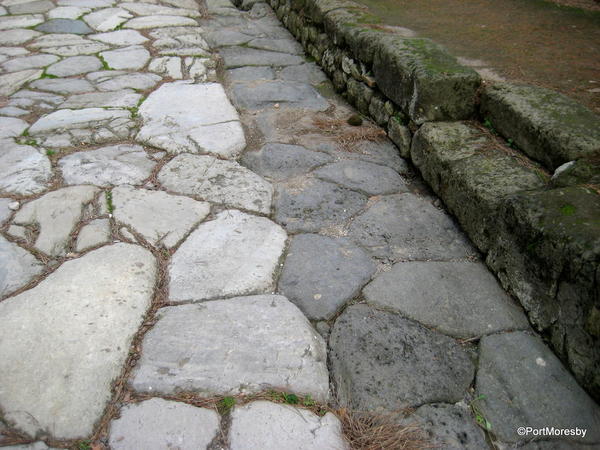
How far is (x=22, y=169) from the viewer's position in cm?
248

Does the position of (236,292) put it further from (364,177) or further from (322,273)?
(364,177)

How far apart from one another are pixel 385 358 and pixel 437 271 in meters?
0.54

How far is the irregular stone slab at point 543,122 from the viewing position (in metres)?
1.90

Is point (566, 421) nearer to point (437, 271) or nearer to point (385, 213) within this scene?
point (437, 271)

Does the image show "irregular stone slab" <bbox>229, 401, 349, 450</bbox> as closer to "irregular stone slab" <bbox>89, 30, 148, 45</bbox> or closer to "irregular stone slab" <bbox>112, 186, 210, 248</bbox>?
"irregular stone slab" <bbox>112, 186, 210, 248</bbox>

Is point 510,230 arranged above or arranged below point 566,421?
above

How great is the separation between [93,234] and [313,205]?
1.04m

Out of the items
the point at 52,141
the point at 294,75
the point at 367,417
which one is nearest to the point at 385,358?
the point at 367,417

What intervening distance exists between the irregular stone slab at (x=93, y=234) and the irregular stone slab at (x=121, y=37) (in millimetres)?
2946

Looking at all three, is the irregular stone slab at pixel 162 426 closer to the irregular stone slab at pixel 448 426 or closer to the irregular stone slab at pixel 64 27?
the irregular stone slab at pixel 448 426

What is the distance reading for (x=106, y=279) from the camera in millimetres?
1789

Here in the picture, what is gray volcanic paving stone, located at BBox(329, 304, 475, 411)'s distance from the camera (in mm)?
1485

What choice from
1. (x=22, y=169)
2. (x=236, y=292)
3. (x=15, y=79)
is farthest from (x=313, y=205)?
(x=15, y=79)

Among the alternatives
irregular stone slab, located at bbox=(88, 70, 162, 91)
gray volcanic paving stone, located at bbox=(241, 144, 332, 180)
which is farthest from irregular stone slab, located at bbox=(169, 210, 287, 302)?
irregular stone slab, located at bbox=(88, 70, 162, 91)
